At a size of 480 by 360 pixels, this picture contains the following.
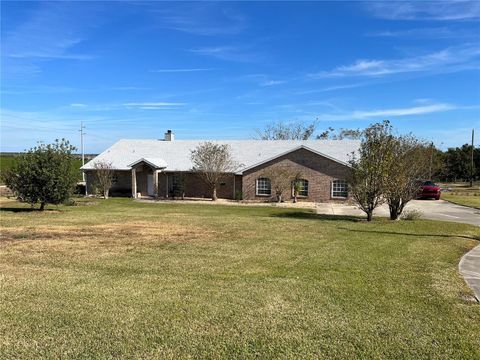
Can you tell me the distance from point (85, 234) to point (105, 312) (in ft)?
27.5

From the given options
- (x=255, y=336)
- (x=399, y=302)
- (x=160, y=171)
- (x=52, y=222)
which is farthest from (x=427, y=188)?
(x=255, y=336)

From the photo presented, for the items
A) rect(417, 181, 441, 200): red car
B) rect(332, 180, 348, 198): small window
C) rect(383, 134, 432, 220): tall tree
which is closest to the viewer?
rect(383, 134, 432, 220): tall tree

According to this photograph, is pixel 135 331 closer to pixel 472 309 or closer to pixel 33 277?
pixel 33 277

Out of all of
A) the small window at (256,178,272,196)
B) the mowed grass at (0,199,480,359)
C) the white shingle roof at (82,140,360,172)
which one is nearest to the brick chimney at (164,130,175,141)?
Answer: the white shingle roof at (82,140,360,172)

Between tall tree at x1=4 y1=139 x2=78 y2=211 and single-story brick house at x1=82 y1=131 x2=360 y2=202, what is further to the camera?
single-story brick house at x1=82 y1=131 x2=360 y2=202

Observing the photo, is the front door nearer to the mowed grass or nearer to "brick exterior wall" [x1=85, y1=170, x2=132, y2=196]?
"brick exterior wall" [x1=85, y1=170, x2=132, y2=196]

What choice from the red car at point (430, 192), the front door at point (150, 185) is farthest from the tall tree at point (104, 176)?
the red car at point (430, 192)

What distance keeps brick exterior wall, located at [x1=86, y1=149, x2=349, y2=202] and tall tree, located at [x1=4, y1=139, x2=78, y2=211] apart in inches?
506

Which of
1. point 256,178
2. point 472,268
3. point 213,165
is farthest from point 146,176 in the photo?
point 472,268

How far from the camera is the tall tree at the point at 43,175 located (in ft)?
68.8

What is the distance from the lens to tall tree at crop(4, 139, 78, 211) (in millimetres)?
20984

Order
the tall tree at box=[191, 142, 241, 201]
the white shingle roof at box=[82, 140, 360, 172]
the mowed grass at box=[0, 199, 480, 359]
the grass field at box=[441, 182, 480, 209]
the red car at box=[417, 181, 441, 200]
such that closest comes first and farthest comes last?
1. the mowed grass at box=[0, 199, 480, 359]
2. the grass field at box=[441, 182, 480, 209]
3. the tall tree at box=[191, 142, 241, 201]
4. the white shingle roof at box=[82, 140, 360, 172]
5. the red car at box=[417, 181, 441, 200]

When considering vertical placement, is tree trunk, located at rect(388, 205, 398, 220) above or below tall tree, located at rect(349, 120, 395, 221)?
below

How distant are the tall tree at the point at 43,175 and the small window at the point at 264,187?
14533 millimetres
